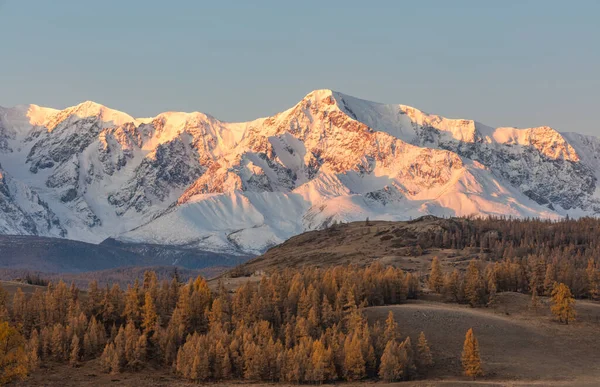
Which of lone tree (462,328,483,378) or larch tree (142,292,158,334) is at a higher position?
larch tree (142,292,158,334)

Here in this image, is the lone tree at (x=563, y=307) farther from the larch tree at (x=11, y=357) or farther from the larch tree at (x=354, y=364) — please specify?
the larch tree at (x=11, y=357)

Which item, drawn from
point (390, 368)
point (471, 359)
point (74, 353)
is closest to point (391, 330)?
point (390, 368)

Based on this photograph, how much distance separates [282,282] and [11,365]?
249ft

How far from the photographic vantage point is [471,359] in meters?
143

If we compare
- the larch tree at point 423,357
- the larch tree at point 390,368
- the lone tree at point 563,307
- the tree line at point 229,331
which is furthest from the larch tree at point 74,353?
the lone tree at point 563,307

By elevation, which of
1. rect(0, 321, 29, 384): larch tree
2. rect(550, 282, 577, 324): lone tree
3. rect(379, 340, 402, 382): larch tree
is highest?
rect(550, 282, 577, 324): lone tree

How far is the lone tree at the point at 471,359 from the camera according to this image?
14188cm

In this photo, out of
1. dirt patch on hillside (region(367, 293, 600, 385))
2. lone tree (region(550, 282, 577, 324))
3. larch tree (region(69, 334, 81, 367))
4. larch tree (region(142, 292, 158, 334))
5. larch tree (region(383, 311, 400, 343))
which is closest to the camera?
dirt patch on hillside (region(367, 293, 600, 385))

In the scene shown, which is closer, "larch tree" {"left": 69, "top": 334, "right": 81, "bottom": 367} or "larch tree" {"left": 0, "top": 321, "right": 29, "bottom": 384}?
"larch tree" {"left": 0, "top": 321, "right": 29, "bottom": 384}

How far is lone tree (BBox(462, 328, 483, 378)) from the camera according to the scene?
141875 mm

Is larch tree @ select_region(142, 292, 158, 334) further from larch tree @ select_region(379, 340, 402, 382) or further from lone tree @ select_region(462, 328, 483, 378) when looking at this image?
lone tree @ select_region(462, 328, 483, 378)

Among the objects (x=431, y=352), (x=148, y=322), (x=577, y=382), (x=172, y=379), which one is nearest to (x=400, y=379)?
(x=431, y=352)

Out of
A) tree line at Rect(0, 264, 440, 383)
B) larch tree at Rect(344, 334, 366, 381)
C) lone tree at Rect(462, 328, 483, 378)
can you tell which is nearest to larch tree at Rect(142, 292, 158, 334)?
tree line at Rect(0, 264, 440, 383)

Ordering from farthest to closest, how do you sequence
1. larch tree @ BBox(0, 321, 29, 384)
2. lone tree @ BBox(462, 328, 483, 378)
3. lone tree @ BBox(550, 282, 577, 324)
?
lone tree @ BBox(550, 282, 577, 324), lone tree @ BBox(462, 328, 483, 378), larch tree @ BBox(0, 321, 29, 384)
